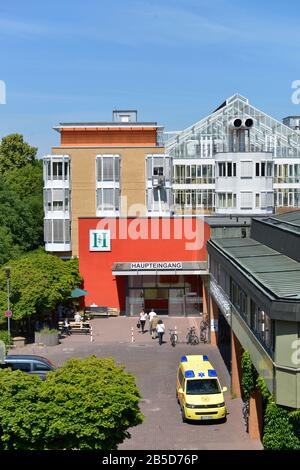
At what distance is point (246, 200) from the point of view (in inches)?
2223

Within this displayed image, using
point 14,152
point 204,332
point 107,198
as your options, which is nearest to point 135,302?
point 204,332

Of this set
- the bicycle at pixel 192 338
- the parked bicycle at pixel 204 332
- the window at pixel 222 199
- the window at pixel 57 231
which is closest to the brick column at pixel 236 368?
the bicycle at pixel 192 338

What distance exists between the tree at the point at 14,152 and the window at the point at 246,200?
148 feet

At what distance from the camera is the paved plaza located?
20.5m

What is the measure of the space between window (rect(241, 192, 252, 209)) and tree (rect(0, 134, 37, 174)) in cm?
4521

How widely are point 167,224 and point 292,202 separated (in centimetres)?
2415

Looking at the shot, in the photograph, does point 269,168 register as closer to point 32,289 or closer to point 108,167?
point 108,167

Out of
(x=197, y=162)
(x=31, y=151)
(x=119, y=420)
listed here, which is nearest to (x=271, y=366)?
(x=119, y=420)

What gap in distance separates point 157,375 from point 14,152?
70881mm

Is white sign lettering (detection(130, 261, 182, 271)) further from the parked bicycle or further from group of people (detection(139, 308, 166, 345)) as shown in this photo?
the parked bicycle

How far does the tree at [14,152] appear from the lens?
308 ft

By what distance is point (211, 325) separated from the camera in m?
35.2

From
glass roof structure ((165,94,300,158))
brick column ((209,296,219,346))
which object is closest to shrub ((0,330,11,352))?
brick column ((209,296,219,346))

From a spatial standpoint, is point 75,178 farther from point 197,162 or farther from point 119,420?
point 119,420
